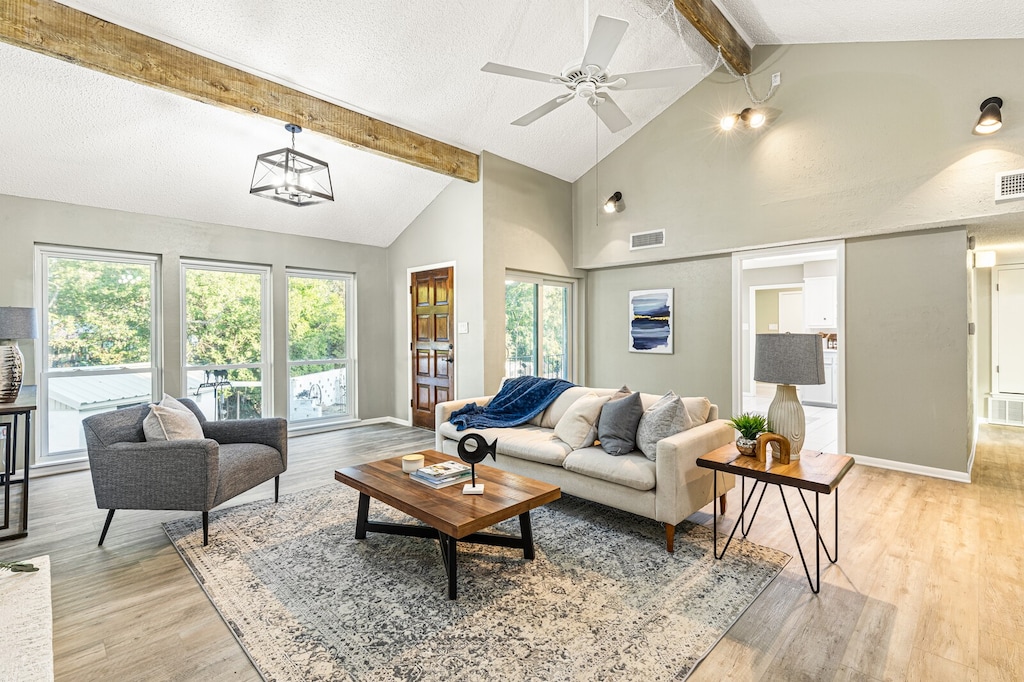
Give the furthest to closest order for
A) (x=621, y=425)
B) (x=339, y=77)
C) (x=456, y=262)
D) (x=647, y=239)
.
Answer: (x=647, y=239)
(x=456, y=262)
(x=339, y=77)
(x=621, y=425)

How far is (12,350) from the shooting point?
325 centimetres

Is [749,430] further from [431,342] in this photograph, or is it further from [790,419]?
[431,342]

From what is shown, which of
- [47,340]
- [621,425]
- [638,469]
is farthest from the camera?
[47,340]

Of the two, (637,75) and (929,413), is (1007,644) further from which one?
(637,75)

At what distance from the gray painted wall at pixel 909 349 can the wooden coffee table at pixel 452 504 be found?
11.6ft

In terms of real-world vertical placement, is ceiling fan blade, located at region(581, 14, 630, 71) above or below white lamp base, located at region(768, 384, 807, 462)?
above

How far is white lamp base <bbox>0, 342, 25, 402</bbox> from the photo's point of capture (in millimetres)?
3164

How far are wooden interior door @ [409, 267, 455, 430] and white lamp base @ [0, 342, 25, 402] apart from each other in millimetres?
3599

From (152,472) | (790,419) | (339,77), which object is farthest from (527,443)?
(339,77)

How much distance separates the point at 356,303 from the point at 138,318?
2.31 metres

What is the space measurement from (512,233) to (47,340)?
179 inches

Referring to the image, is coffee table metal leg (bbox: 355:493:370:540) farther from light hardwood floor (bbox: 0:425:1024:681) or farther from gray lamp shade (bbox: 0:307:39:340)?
gray lamp shade (bbox: 0:307:39:340)

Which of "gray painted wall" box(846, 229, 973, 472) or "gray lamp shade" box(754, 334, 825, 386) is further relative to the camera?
"gray painted wall" box(846, 229, 973, 472)

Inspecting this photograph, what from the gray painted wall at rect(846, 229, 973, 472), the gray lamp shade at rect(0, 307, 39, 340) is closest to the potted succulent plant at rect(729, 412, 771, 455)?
the gray painted wall at rect(846, 229, 973, 472)
